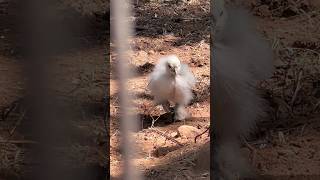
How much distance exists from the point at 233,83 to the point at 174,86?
1330mm

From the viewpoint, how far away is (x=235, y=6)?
1.46m

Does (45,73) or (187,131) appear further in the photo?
(187,131)

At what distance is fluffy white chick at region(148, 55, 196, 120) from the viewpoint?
246cm

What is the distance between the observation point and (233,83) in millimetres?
1382

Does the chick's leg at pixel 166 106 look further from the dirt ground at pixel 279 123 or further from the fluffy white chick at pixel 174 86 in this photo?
the dirt ground at pixel 279 123

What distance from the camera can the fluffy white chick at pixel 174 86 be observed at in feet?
8.06

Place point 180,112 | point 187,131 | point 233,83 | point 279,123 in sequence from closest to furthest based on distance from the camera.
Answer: point 233,83 → point 279,123 → point 187,131 → point 180,112

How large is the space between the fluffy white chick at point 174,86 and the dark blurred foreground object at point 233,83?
84cm

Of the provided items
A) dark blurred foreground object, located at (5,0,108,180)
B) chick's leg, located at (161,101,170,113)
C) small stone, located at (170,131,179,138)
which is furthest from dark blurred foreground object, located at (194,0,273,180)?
chick's leg, located at (161,101,170,113)

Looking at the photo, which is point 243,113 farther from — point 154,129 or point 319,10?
point 154,129

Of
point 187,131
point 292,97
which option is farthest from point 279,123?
point 187,131

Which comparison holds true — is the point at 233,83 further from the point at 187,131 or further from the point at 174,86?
the point at 174,86

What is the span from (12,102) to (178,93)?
1568mm

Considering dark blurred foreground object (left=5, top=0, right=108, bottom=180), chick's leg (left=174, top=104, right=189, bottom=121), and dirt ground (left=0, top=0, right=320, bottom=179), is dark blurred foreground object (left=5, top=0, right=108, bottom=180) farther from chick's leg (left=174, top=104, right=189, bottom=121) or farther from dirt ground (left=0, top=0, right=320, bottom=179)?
chick's leg (left=174, top=104, right=189, bottom=121)
